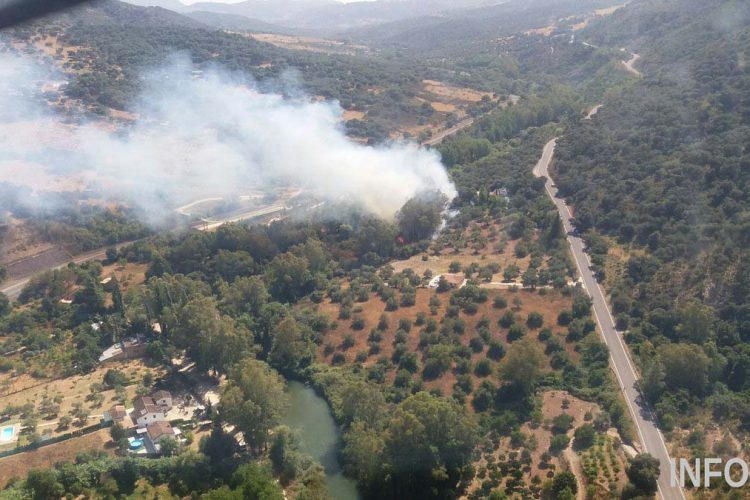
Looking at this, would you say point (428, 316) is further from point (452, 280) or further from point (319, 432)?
point (319, 432)

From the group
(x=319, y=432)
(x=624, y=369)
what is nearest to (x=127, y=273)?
(x=319, y=432)

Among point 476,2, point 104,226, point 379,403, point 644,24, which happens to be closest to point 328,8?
point 476,2

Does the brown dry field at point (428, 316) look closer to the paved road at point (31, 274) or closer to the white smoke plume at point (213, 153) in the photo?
the white smoke plume at point (213, 153)

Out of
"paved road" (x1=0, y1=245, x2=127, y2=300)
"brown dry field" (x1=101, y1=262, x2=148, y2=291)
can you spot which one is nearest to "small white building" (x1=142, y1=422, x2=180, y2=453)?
"brown dry field" (x1=101, y1=262, x2=148, y2=291)

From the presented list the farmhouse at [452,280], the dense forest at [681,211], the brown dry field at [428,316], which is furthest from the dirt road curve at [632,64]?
the brown dry field at [428,316]

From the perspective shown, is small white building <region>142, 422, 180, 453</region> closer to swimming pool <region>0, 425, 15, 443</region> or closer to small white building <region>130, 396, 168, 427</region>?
small white building <region>130, 396, 168, 427</region>
